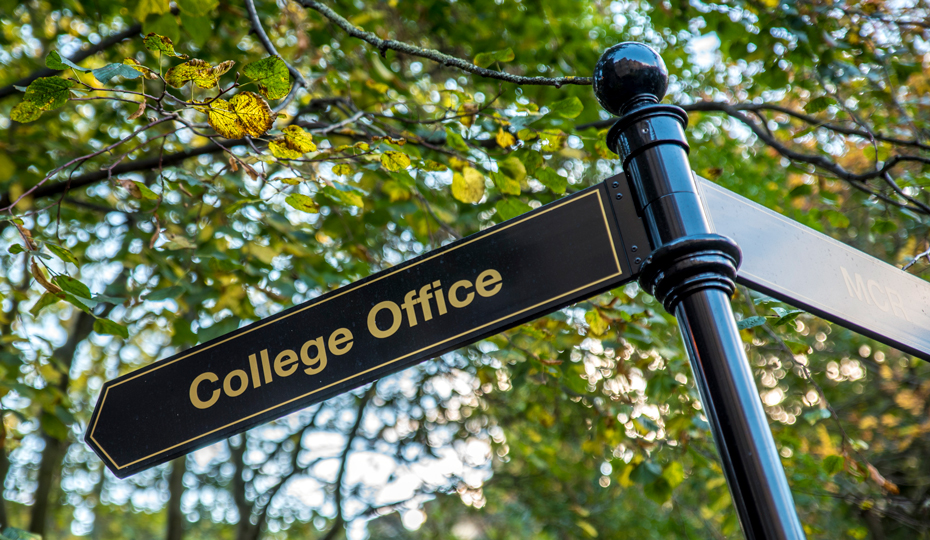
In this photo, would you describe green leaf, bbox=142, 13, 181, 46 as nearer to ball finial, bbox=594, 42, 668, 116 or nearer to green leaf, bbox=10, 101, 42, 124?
green leaf, bbox=10, 101, 42, 124

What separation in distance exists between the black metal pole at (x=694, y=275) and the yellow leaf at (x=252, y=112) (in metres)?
0.75

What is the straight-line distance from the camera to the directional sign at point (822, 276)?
1271mm

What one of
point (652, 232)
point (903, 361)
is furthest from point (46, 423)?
point (903, 361)

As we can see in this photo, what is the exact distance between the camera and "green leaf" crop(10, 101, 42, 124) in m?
1.40

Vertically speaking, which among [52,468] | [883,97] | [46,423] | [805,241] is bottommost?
[805,241]

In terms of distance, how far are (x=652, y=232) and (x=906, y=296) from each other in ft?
2.81

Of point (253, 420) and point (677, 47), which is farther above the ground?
point (677, 47)

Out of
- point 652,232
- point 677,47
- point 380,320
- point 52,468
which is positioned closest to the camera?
point 652,232

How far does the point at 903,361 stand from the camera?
705 centimetres

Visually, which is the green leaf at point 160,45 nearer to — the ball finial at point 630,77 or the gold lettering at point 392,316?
the gold lettering at point 392,316

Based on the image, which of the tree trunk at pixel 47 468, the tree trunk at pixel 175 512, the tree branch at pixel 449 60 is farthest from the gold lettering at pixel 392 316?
the tree trunk at pixel 175 512

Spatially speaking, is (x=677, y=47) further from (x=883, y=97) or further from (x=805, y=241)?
(x=805, y=241)

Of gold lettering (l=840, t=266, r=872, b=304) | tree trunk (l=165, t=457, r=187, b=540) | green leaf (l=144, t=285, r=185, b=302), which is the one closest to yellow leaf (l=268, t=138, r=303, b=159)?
green leaf (l=144, t=285, r=185, b=302)

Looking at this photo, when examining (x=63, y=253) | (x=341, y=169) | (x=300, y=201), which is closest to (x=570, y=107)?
(x=341, y=169)
